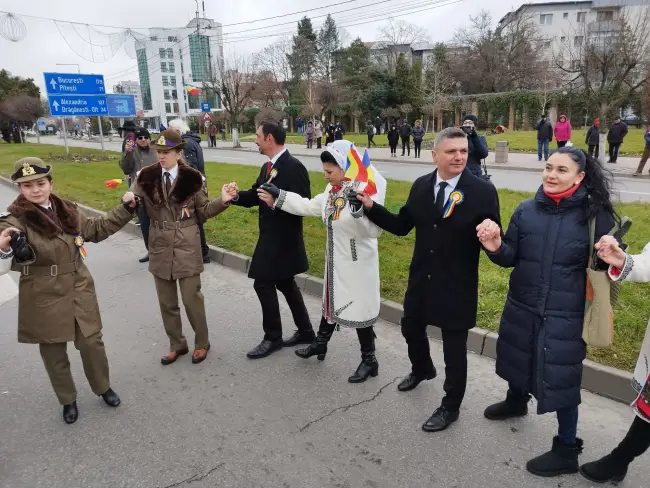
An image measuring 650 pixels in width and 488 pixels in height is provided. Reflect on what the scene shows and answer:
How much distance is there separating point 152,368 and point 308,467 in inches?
75.8

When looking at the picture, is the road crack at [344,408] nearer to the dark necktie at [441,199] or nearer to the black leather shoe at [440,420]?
the black leather shoe at [440,420]

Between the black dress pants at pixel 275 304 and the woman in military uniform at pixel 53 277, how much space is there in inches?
53.6

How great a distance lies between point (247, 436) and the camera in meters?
3.10

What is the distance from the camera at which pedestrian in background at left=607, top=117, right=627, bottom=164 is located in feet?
53.6

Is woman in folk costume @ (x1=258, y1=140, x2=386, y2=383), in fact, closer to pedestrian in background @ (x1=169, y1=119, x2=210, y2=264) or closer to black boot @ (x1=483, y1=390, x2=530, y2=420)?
black boot @ (x1=483, y1=390, x2=530, y2=420)

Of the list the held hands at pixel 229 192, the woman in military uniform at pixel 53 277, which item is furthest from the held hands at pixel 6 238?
the held hands at pixel 229 192

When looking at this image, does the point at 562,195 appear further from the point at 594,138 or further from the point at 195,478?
the point at 594,138

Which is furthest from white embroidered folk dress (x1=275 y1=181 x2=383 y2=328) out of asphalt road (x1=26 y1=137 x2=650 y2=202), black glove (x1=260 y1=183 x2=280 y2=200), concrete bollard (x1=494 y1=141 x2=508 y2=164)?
concrete bollard (x1=494 y1=141 x2=508 y2=164)

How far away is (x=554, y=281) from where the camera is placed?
259 cm

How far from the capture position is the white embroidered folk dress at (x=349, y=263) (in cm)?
343

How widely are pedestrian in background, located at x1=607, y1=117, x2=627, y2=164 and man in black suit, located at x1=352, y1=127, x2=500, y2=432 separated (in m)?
16.7

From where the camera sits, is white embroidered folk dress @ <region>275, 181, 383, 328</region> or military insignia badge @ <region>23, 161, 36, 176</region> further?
white embroidered folk dress @ <region>275, 181, 383, 328</region>

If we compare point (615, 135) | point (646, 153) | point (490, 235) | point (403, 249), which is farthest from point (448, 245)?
point (615, 135)

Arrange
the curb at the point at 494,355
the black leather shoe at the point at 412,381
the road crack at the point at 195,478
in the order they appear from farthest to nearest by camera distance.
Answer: the black leather shoe at the point at 412,381 → the curb at the point at 494,355 → the road crack at the point at 195,478
